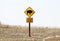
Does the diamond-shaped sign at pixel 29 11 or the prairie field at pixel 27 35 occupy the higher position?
the diamond-shaped sign at pixel 29 11

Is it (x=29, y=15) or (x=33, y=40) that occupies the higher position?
(x=29, y=15)

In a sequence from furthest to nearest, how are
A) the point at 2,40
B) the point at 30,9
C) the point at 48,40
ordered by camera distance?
the point at 30,9, the point at 2,40, the point at 48,40

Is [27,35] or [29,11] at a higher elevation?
[29,11]

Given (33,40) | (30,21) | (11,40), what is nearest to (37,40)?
(33,40)

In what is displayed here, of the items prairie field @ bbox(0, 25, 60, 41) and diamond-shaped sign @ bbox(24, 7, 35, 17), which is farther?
diamond-shaped sign @ bbox(24, 7, 35, 17)

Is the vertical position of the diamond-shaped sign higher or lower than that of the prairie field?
higher

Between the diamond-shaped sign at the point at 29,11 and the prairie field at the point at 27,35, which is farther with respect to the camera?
the diamond-shaped sign at the point at 29,11

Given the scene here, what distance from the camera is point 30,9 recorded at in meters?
20.4

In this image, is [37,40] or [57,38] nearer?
[57,38]

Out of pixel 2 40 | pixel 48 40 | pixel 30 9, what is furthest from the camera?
pixel 30 9

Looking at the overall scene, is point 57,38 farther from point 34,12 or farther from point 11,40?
point 34,12

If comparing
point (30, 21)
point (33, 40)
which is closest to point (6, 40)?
point (33, 40)

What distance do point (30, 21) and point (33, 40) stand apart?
2.93m

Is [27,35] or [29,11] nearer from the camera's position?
[29,11]
